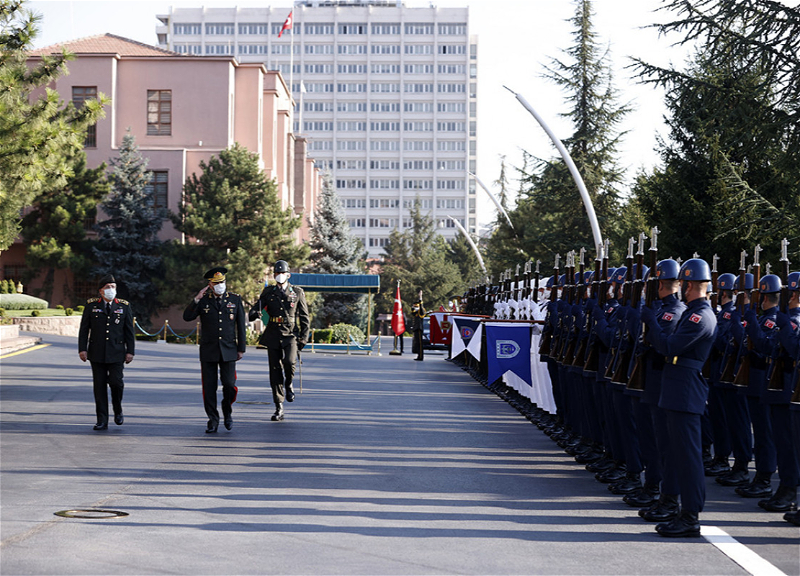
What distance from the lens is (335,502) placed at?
854cm

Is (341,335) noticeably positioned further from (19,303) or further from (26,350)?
(26,350)

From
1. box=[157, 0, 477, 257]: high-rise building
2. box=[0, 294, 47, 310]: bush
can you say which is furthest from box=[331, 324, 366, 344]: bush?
box=[157, 0, 477, 257]: high-rise building

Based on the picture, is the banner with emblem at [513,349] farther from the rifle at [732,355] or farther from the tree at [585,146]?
the tree at [585,146]

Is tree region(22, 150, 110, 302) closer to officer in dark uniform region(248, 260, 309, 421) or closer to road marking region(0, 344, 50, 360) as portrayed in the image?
road marking region(0, 344, 50, 360)

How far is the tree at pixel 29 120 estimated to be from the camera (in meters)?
16.7

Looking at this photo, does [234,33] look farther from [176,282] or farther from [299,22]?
[176,282]

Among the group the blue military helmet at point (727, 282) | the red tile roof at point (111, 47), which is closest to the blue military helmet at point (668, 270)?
the blue military helmet at point (727, 282)

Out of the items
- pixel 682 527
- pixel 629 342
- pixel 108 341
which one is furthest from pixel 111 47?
pixel 682 527

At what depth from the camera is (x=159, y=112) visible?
53.6 metres

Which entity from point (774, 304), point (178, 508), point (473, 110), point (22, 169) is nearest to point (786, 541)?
point (774, 304)

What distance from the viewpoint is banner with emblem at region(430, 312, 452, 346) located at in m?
32.6

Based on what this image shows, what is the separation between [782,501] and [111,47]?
2084 inches

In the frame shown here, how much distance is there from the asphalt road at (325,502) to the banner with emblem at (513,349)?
80 cm

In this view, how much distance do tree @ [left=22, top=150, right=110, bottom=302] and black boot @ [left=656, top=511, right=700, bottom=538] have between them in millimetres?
44305
